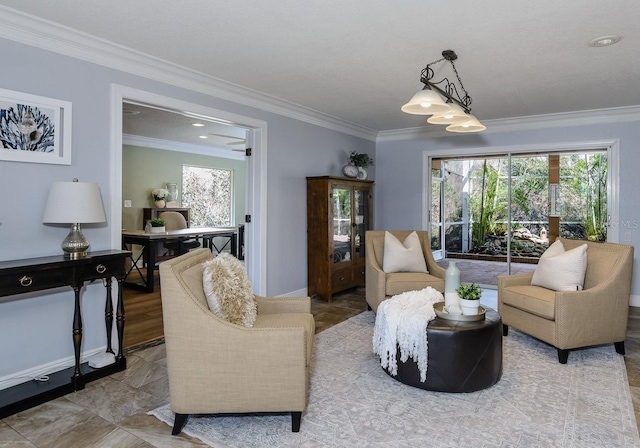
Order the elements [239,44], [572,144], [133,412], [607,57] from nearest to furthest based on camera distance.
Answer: [133,412]
[239,44]
[607,57]
[572,144]

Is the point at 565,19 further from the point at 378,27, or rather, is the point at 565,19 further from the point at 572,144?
the point at 572,144

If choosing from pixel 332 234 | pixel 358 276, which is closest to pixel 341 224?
pixel 332 234

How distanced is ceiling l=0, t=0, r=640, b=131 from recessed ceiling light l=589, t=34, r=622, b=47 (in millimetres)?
67

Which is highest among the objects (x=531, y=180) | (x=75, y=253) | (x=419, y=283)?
(x=531, y=180)

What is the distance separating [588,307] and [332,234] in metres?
2.73

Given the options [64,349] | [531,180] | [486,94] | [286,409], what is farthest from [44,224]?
[531,180]

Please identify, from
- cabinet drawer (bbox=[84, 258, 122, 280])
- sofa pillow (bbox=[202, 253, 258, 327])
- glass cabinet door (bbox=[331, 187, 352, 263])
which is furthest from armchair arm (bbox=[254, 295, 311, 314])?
glass cabinet door (bbox=[331, 187, 352, 263])

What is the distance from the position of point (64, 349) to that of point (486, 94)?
4.35 meters

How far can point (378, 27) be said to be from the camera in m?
2.69

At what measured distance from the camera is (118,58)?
311cm

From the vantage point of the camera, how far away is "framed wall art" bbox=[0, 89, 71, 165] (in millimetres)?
2576

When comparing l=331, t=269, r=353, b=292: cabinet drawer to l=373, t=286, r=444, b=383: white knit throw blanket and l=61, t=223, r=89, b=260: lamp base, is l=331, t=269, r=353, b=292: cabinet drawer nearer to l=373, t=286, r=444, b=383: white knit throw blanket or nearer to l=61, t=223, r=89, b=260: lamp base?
l=373, t=286, r=444, b=383: white knit throw blanket

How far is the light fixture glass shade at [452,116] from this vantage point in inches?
113

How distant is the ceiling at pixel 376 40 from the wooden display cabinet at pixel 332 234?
124 cm
